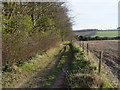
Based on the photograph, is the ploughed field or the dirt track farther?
the ploughed field

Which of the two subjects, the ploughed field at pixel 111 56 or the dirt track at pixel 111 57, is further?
the ploughed field at pixel 111 56

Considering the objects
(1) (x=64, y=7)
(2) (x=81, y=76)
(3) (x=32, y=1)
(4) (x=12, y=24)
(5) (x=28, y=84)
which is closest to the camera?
(2) (x=81, y=76)

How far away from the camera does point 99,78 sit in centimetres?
807

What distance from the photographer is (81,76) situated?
871cm

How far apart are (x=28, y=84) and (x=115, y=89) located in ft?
16.4

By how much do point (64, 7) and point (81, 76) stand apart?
2576 centimetres

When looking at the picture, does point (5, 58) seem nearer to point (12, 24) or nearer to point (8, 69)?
point (8, 69)

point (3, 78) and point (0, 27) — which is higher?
point (0, 27)

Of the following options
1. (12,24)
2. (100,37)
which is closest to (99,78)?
(12,24)

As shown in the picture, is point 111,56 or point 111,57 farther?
point 111,56

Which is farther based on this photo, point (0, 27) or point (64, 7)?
point (64, 7)

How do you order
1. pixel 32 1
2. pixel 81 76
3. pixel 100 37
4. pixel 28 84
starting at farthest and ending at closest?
pixel 100 37
pixel 32 1
pixel 28 84
pixel 81 76

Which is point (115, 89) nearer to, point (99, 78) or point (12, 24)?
point (99, 78)

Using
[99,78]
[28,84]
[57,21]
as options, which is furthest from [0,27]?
[57,21]
